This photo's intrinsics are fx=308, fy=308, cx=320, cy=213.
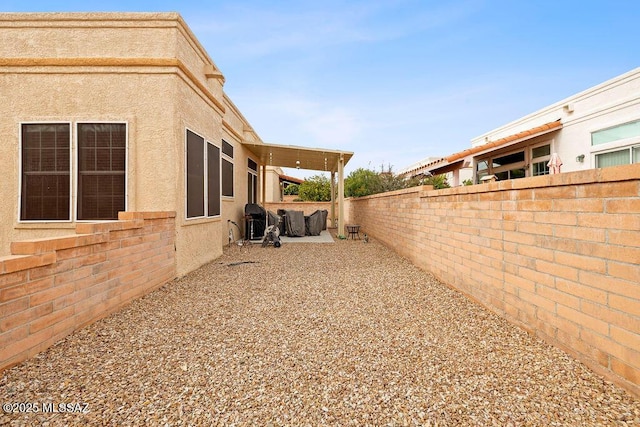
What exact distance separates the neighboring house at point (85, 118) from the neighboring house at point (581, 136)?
6665mm

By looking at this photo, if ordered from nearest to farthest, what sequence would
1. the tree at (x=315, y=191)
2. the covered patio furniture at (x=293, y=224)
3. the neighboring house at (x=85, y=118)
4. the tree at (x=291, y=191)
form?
the neighboring house at (x=85, y=118) → the covered patio furniture at (x=293, y=224) → the tree at (x=315, y=191) → the tree at (x=291, y=191)

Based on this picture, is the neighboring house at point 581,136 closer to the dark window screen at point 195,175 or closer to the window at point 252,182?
the dark window screen at point 195,175

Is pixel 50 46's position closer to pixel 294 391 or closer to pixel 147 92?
pixel 147 92

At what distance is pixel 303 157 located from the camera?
13.5m

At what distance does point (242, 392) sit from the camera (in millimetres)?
2182

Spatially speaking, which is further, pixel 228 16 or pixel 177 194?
pixel 228 16

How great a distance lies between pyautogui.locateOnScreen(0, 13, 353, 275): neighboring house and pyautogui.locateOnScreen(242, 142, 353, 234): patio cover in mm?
6061

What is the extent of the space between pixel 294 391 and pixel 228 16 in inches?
388

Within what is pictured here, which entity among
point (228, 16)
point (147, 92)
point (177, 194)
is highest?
point (228, 16)

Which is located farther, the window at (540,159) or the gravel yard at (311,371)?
the window at (540,159)

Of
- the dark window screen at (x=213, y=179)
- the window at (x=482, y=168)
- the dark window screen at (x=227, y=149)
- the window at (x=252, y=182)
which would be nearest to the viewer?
the dark window screen at (x=213, y=179)

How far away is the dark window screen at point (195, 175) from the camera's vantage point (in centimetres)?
590

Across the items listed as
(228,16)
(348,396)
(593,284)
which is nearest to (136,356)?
(348,396)

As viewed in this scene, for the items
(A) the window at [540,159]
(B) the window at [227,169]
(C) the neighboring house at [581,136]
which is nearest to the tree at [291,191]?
(B) the window at [227,169]
